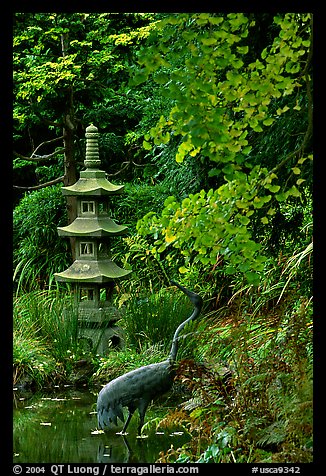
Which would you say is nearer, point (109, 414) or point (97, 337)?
point (109, 414)

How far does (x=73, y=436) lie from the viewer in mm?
5363

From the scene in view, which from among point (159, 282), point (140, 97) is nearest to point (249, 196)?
point (159, 282)

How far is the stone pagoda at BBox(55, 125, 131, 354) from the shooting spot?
6.99m

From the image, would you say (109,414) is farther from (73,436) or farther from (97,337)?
(97,337)

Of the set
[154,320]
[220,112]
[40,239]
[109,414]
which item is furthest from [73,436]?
[40,239]

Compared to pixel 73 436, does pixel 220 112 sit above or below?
above

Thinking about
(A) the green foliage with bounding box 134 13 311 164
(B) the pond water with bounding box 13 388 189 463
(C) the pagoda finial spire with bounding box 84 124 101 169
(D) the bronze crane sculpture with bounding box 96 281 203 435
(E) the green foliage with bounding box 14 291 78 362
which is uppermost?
(A) the green foliage with bounding box 134 13 311 164

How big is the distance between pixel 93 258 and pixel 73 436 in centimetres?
209

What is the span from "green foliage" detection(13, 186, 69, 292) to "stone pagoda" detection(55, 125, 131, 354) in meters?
1.55

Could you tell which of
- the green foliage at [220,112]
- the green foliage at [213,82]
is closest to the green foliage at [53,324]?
the green foliage at [220,112]

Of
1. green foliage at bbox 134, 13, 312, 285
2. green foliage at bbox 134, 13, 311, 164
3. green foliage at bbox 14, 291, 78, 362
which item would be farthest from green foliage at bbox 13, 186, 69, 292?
green foliage at bbox 134, 13, 311, 164

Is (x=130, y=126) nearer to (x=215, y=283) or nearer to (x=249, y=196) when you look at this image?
(x=215, y=283)

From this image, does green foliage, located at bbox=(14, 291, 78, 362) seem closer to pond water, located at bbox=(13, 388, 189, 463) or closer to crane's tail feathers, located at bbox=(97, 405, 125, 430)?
pond water, located at bbox=(13, 388, 189, 463)

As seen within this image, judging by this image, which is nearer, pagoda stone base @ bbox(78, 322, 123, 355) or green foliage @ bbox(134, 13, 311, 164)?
green foliage @ bbox(134, 13, 311, 164)
